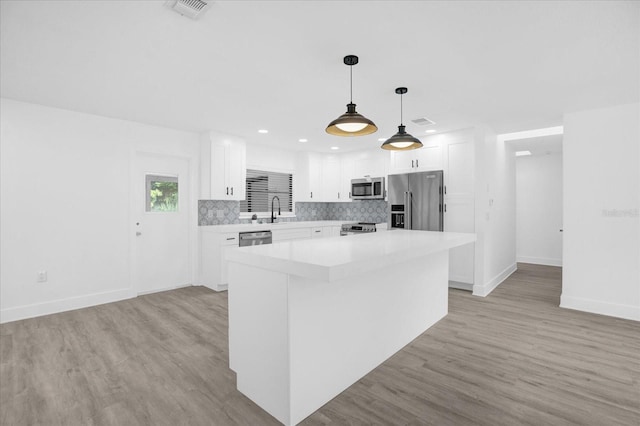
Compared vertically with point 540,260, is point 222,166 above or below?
above

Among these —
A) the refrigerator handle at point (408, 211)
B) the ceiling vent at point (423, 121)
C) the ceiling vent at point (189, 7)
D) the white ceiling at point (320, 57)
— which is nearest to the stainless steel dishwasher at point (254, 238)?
the white ceiling at point (320, 57)

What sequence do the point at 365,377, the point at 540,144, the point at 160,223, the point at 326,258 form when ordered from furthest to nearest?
1. the point at 540,144
2. the point at 160,223
3. the point at 365,377
4. the point at 326,258

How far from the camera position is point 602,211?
3857 millimetres

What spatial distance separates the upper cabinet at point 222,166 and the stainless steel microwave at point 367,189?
2.25m

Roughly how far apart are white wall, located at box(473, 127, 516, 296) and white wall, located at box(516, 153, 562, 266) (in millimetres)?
1300

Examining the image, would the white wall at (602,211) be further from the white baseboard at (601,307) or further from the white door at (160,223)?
the white door at (160,223)

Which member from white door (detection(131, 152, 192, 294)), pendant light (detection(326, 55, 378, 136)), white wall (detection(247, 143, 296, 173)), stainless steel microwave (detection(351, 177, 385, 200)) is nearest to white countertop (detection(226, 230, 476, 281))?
pendant light (detection(326, 55, 378, 136))

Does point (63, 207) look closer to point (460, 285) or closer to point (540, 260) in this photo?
point (460, 285)

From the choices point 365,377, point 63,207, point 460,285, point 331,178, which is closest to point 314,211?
point 331,178

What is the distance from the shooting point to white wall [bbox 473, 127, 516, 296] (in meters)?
4.73

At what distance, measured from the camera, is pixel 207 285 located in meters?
5.11

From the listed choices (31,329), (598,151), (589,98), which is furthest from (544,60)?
(31,329)

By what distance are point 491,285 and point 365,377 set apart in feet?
11.5

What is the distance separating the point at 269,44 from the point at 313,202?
4.91 m
